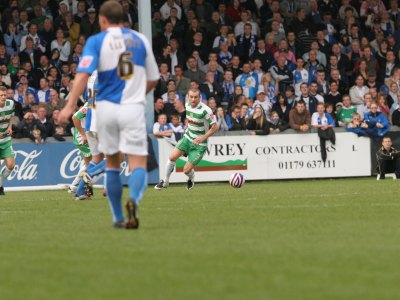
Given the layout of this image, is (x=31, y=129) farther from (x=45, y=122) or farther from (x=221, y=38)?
(x=221, y=38)

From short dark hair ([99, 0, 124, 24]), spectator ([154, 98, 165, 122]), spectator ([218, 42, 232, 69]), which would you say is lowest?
spectator ([154, 98, 165, 122])

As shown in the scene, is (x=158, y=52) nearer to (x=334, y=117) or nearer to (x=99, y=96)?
(x=334, y=117)

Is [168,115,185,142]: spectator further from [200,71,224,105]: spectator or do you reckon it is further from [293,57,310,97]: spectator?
[293,57,310,97]: spectator

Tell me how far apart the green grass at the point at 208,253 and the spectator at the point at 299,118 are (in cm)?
1113

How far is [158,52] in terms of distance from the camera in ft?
91.7

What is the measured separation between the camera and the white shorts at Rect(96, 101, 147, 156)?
10977 mm

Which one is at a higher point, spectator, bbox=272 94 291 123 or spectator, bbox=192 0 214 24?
spectator, bbox=192 0 214 24

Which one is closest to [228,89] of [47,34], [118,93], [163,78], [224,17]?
[163,78]

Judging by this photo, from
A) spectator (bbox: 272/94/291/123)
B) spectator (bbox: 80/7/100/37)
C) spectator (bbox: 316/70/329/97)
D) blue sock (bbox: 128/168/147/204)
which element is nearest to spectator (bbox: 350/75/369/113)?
spectator (bbox: 316/70/329/97)

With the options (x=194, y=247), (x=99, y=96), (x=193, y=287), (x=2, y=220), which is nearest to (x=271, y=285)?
(x=193, y=287)

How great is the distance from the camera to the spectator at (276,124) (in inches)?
1023

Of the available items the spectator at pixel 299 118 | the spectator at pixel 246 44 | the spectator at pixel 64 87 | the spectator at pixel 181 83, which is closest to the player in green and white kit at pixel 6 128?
the spectator at pixel 64 87

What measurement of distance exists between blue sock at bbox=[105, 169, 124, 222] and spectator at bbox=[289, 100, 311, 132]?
15.0m

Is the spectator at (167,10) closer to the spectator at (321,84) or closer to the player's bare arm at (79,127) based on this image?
the spectator at (321,84)
